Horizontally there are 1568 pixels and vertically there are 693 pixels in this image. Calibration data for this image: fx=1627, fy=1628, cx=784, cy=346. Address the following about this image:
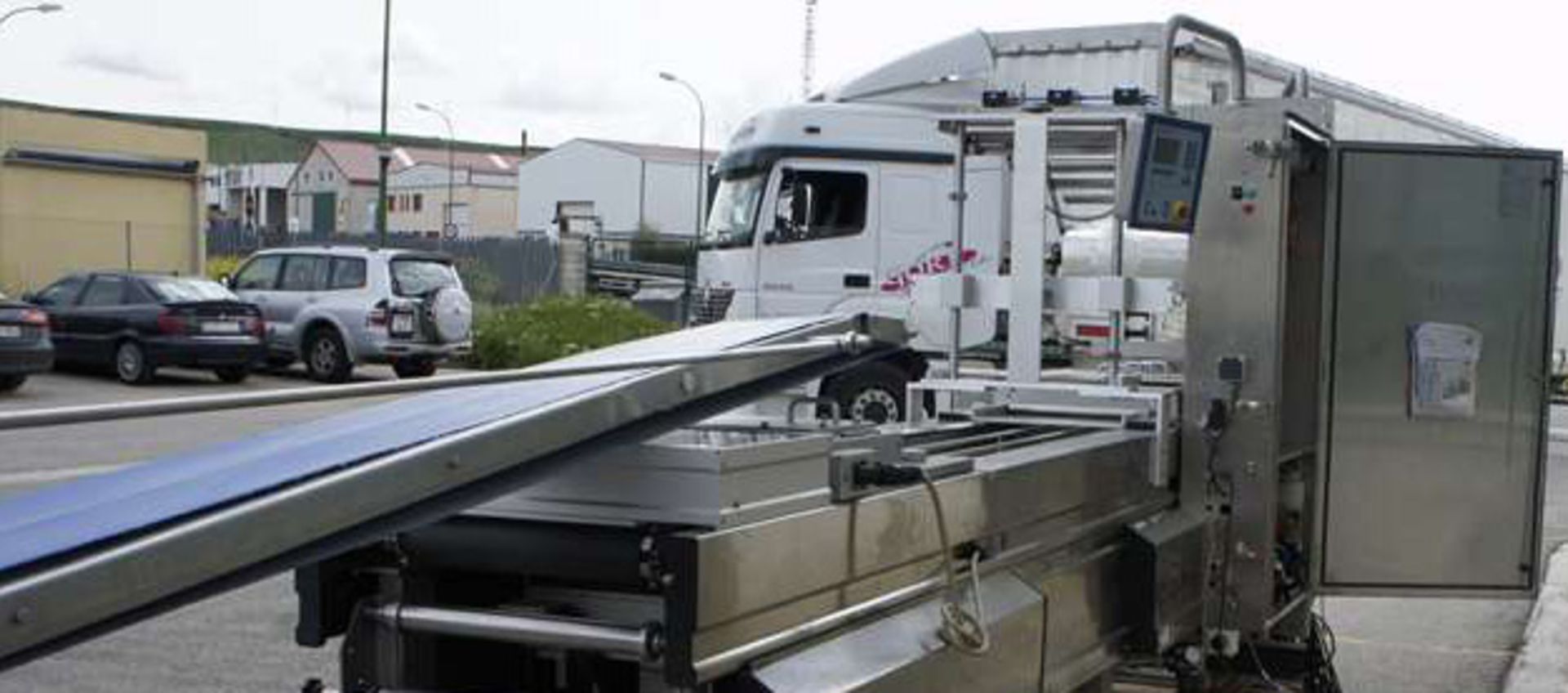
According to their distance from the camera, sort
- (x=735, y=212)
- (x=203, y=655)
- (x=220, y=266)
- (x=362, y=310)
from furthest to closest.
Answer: (x=220, y=266), (x=362, y=310), (x=735, y=212), (x=203, y=655)

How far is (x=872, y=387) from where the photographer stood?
46.3 ft

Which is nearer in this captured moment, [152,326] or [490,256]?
[152,326]

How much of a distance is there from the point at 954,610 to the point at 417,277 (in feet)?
61.7

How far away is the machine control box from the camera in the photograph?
188 inches

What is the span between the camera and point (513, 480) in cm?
259

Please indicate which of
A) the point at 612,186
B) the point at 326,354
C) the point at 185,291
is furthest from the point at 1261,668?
the point at 612,186

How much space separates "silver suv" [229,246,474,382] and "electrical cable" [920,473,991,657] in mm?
18082

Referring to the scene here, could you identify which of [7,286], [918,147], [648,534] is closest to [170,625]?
[648,534]

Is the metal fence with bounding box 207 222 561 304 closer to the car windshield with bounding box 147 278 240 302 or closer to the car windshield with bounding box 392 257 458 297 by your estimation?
the car windshield with bounding box 392 257 458 297

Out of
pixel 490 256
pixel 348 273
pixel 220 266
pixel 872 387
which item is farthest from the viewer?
pixel 490 256

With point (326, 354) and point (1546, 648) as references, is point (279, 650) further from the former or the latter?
point (326, 354)

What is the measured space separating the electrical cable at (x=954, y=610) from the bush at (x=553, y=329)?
1710 cm

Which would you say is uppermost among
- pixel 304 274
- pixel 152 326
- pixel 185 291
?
pixel 304 274

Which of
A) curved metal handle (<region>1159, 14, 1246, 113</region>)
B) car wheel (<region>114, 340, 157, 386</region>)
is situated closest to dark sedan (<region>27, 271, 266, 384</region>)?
car wheel (<region>114, 340, 157, 386</region>)
